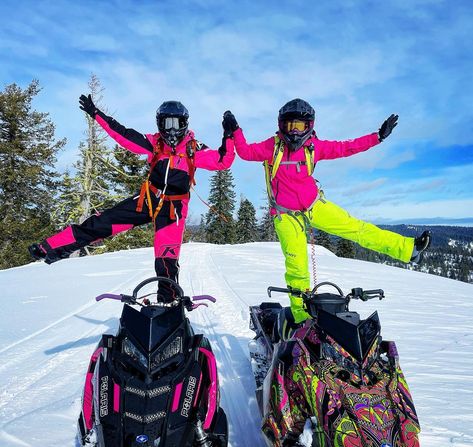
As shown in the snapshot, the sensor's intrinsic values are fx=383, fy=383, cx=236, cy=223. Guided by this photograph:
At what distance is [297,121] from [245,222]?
5119 centimetres

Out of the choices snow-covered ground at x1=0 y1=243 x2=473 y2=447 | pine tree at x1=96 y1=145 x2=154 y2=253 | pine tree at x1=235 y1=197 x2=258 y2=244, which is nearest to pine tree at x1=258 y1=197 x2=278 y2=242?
pine tree at x1=235 y1=197 x2=258 y2=244

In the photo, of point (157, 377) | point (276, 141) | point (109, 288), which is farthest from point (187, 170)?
point (109, 288)

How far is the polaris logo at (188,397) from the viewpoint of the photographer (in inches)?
93.5

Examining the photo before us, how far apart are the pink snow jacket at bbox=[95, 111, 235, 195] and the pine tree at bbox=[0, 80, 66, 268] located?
23.9 metres

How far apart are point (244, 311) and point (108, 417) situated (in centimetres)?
525

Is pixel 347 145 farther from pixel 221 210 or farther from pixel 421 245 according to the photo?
pixel 221 210

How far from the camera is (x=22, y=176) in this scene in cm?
2658

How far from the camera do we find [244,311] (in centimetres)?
743

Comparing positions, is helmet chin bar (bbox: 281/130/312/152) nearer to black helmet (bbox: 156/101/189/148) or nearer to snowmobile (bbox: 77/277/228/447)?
black helmet (bbox: 156/101/189/148)

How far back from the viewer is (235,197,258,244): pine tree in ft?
183

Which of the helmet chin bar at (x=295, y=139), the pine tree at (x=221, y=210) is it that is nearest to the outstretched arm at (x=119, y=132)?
the helmet chin bar at (x=295, y=139)

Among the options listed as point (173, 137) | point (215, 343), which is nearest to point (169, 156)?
point (173, 137)

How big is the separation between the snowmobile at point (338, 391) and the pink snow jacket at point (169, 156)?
250cm

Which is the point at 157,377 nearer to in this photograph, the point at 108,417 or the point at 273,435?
the point at 108,417
